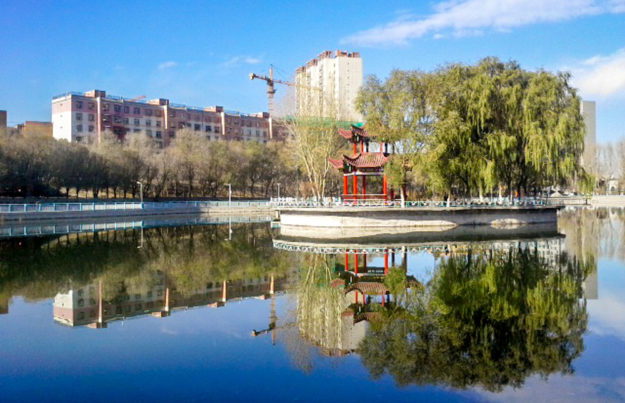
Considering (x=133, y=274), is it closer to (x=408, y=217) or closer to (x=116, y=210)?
(x=408, y=217)

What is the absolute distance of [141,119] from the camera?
84750mm

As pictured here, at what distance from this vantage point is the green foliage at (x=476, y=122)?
32938mm

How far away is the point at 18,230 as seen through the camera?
122 feet

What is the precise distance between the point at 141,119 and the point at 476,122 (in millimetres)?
63828

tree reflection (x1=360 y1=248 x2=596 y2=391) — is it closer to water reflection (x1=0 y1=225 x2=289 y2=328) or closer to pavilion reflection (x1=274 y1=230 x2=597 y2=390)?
pavilion reflection (x1=274 y1=230 x2=597 y2=390)

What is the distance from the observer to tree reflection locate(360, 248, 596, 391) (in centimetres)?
822

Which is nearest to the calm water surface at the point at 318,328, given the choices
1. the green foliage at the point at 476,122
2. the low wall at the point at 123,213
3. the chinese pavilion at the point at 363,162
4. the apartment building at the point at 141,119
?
the green foliage at the point at 476,122

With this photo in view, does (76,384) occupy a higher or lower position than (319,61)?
lower

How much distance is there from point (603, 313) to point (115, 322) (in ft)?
36.1

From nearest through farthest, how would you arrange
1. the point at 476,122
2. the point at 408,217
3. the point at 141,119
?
the point at 408,217
the point at 476,122
the point at 141,119

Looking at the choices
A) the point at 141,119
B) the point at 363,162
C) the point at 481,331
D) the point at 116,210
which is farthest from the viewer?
the point at 141,119

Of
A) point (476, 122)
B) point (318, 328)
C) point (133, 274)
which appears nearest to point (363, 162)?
point (476, 122)

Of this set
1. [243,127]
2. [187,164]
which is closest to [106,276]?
[187,164]

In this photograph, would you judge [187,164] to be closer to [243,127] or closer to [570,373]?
[243,127]
